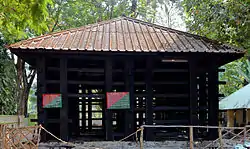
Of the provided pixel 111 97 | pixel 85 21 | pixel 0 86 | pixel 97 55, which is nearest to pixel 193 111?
pixel 111 97

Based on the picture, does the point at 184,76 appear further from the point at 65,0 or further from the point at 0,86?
the point at 65,0

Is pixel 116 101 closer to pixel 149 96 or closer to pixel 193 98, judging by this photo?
pixel 149 96

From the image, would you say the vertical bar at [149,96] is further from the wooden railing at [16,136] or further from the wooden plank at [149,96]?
the wooden railing at [16,136]

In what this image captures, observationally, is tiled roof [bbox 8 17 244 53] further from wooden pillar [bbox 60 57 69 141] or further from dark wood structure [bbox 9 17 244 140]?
wooden pillar [bbox 60 57 69 141]

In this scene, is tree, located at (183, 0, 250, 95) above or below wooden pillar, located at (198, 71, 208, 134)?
above

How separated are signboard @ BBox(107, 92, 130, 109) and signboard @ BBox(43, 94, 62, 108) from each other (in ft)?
4.21

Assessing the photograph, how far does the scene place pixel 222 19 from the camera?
9758mm

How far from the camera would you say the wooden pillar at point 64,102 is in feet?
25.8

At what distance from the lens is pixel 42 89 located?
7.93m

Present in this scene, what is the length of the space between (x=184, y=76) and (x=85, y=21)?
9.61 meters

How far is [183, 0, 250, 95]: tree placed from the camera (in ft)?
30.6

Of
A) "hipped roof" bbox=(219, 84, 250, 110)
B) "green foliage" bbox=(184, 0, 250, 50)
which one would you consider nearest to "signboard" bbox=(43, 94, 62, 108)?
"green foliage" bbox=(184, 0, 250, 50)

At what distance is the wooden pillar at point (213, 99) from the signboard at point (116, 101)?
2.34 m

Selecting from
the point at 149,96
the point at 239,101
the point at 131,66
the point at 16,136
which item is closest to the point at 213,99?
the point at 149,96
